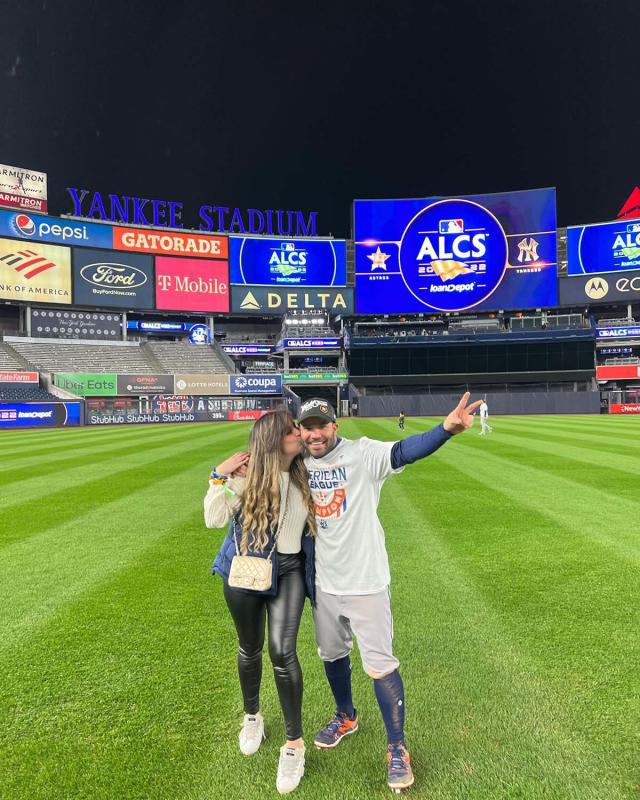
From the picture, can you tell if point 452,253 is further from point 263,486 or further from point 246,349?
point 263,486

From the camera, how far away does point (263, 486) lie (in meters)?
2.73

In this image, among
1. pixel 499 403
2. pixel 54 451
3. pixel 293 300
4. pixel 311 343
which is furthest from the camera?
pixel 293 300

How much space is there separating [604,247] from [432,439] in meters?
70.2

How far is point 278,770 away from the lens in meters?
2.69

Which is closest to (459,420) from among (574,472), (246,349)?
(574,472)

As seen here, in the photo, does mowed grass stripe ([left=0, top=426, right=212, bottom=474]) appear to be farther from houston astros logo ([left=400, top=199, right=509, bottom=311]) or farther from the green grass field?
houston astros logo ([left=400, top=199, right=509, bottom=311])

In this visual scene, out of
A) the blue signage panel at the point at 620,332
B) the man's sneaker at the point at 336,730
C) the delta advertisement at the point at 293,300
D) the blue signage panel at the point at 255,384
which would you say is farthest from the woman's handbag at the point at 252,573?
the blue signage panel at the point at 620,332

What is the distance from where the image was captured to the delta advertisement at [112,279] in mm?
56625

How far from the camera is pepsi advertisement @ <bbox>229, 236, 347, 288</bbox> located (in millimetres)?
62969

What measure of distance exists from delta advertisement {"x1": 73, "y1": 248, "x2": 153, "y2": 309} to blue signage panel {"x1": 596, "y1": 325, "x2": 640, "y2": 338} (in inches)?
2227

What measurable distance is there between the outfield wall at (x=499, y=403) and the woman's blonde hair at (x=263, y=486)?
165 feet

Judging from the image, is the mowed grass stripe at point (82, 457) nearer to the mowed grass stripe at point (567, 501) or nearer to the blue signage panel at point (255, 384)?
the mowed grass stripe at point (567, 501)

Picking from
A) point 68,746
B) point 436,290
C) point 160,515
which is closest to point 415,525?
point 160,515

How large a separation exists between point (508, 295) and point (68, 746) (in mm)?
67155
